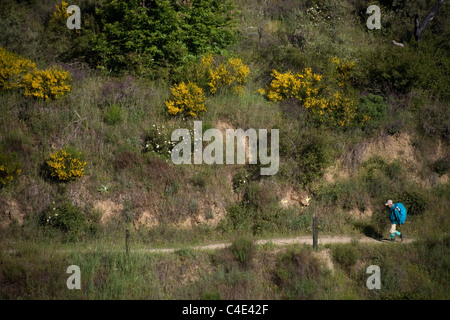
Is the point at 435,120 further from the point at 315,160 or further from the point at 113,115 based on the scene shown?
the point at 113,115

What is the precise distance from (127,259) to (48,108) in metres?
7.84

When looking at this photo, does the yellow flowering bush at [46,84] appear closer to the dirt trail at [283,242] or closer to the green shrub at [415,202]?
the dirt trail at [283,242]

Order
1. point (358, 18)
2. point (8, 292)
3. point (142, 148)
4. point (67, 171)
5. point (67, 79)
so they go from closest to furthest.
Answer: point (8, 292) → point (67, 171) → point (142, 148) → point (67, 79) → point (358, 18)

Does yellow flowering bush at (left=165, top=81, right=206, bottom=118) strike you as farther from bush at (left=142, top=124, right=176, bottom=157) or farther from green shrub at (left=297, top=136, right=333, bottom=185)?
green shrub at (left=297, top=136, right=333, bottom=185)

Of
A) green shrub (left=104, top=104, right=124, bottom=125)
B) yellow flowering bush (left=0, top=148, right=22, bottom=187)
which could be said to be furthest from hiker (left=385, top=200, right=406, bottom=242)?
yellow flowering bush (left=0, top=148, right=22, bottom=187)

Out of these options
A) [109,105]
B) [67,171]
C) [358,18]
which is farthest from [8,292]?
[358,18]

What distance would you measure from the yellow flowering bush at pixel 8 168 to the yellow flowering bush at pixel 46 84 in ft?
10.9

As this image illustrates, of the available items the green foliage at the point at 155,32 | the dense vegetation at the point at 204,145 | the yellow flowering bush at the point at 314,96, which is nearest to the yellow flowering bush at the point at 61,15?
the dense vegetation at the point at 204,145

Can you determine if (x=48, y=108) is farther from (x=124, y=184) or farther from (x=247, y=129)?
(x=247, y=129)

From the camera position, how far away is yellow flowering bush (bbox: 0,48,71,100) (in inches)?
691

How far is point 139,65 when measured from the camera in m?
19.1

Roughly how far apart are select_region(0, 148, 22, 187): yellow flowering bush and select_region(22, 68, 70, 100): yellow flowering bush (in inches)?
131

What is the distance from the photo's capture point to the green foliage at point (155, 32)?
62.6 feet

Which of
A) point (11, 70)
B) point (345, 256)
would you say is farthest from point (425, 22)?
point (11, 70)
